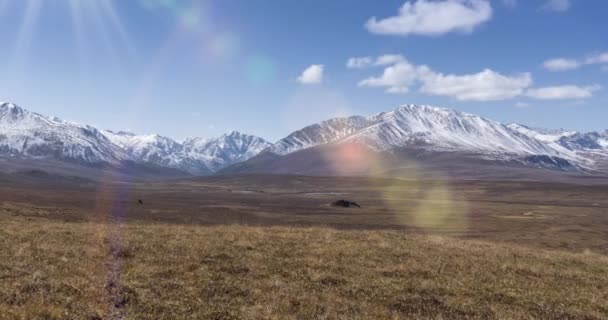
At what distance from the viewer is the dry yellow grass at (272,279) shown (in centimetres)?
1465

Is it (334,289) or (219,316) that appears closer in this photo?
(219,316)

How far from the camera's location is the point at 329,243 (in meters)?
28.4

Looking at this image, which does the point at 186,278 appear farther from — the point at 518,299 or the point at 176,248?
the point at 518,299

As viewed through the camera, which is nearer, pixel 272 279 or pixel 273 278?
pixel 272 279

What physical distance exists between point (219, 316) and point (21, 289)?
21.1ft

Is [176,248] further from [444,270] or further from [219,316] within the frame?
[444,270]

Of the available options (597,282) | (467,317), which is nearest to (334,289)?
(467,317)

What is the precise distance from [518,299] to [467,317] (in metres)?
3.81

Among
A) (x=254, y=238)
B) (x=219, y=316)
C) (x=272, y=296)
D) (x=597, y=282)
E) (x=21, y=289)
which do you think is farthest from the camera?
(x=254, y=238)

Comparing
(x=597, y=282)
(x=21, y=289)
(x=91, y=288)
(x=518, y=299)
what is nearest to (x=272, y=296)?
(x=91, y=288)

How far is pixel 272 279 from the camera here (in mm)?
18812

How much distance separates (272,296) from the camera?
1631cm

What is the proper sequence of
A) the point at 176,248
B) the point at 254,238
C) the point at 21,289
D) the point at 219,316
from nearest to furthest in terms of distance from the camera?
1. the point at 219,316
2. the point at 21,289
3. the point at 176,248
4. the point at 254,238

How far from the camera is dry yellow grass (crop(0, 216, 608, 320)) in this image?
14.6 m
